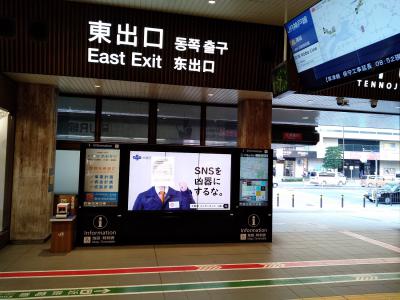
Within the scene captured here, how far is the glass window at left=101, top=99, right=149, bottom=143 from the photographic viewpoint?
27.6 feet

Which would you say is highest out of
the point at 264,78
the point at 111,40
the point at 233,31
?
the point at 233,31

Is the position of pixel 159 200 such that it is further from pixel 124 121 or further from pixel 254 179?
pixel 124 121

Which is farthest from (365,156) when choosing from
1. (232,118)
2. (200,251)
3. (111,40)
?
(111,40)

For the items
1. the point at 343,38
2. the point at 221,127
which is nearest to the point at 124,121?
the point at 221,127

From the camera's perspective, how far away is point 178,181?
7309 millimetres

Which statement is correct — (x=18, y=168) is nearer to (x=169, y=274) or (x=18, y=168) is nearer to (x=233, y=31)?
(x=169, y=274)

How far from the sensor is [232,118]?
30.9 feet

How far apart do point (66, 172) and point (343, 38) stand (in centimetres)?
702

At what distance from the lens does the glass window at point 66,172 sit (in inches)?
328

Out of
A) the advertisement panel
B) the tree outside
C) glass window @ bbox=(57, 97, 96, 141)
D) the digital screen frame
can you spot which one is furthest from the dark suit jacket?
the tree outside

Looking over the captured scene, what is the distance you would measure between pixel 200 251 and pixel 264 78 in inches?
155

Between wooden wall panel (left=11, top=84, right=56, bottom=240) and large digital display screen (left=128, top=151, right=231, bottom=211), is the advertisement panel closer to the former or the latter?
large digital display screen (left=128, top=151, right=231, bottom=211)

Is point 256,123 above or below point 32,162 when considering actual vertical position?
above

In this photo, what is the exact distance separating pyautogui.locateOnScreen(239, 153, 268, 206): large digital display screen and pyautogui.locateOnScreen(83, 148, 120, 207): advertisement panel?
9.22 feet
